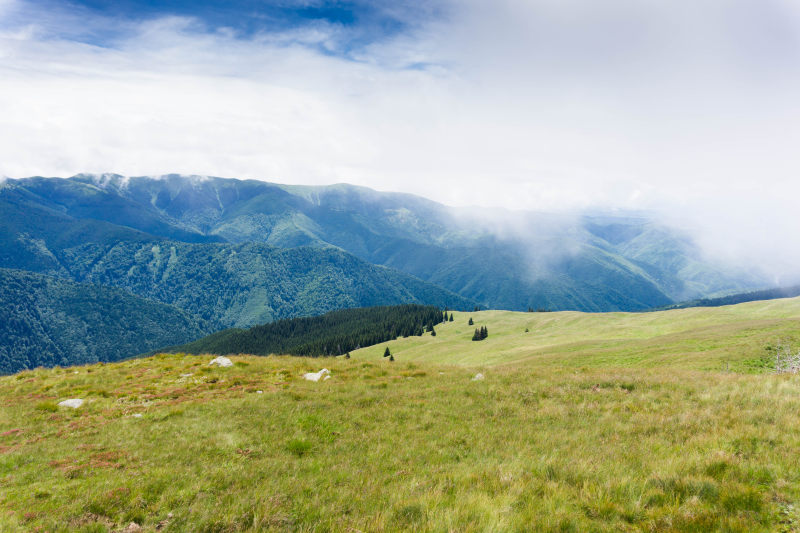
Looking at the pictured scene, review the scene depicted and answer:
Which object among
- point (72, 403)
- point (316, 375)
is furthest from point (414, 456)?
point (72, 403)

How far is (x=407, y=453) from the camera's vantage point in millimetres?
10672

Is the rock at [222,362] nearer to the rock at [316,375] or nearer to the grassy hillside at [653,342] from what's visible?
the rock at [316,375]

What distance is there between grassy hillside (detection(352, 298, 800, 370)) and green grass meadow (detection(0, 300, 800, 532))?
12.6m

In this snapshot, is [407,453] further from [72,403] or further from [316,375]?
[72,403]

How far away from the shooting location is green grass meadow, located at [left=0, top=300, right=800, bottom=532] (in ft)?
21.2

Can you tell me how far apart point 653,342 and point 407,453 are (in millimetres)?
39133

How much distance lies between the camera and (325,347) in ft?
602

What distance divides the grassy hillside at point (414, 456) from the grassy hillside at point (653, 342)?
1344 centimetres

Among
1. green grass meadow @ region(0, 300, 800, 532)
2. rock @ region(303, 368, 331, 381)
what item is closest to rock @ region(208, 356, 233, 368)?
green grass meadow @ region(0, 300, 800, 532)

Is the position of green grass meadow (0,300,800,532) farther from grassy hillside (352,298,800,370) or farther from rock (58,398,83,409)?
grassy hillside (352,298,800,370)

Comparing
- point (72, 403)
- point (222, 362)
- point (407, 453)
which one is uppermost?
point (407, 453)

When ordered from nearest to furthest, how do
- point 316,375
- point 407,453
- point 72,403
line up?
point 407,453 < point 72,403 < point 316,375

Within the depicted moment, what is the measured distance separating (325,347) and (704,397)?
18069 cm

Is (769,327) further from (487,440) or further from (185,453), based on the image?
(185,453)
